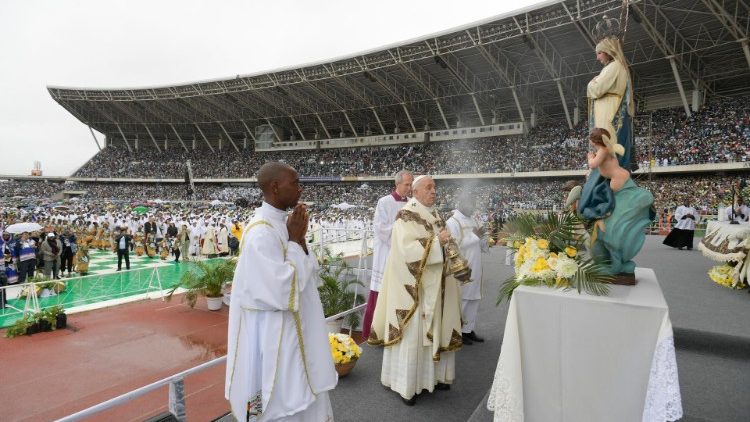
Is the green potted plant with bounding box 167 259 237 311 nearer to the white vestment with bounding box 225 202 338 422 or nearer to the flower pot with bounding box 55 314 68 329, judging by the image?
the flower pot with bounding box 55 314 68 329

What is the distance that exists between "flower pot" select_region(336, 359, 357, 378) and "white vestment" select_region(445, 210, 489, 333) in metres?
1.48

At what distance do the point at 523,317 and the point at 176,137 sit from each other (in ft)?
182

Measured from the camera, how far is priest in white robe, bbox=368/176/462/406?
3.11 m

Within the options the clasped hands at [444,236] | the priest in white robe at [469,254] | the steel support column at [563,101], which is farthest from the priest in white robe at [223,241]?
the steel support column at [563,101]

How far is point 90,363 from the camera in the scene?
4.88 m

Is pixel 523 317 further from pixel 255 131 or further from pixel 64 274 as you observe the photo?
pixel 255 131

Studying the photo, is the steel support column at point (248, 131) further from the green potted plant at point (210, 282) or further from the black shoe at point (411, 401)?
the black shoe at point (411, 401)

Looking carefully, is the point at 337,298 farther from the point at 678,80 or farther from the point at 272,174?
the point at 678,80

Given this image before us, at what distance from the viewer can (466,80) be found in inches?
1094

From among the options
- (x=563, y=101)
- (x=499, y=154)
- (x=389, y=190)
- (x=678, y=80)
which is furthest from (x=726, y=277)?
(x=389, y=190)

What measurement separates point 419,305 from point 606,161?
5.44ft

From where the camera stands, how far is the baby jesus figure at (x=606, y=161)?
8.16 ft

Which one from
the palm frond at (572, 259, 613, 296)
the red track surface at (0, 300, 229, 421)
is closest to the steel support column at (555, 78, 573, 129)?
the red track surface at (0, 300, 229, 421)

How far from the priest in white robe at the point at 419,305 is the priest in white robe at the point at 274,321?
44.8 inches
